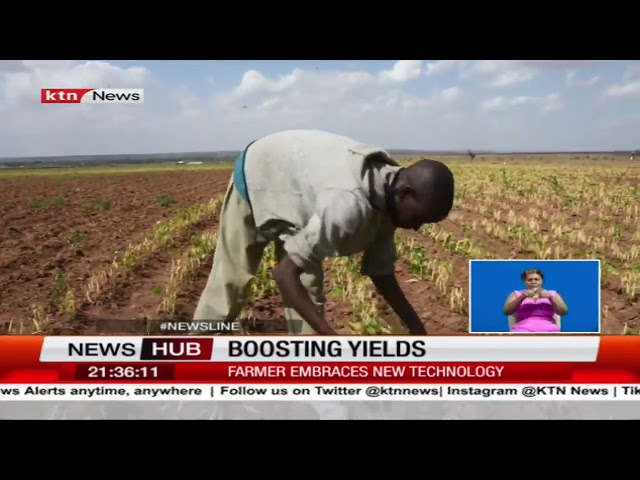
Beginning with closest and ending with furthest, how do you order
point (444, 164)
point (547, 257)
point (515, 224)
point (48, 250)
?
1. point (444, 164)
2. point (547, 257)
3. point (48, 250)
4. point (515, 224)

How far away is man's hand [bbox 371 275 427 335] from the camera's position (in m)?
3.60

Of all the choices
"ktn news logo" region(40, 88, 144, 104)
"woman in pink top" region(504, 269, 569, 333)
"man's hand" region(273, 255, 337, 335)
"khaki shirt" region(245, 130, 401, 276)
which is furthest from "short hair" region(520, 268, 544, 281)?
"ktn news logo" region(40, 88, 144, 104)

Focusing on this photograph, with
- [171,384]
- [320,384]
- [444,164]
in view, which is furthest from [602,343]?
[171,384]

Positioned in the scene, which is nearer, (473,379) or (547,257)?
(473,379)

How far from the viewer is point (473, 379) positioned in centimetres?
347

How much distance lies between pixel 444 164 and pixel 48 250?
2343mm

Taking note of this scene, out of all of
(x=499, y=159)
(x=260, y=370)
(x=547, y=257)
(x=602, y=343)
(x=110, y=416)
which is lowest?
(x=110, y=416)

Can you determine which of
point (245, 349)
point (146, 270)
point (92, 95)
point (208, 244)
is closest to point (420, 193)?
point (245, 349)

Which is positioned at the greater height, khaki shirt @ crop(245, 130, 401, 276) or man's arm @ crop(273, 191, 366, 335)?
khaki shirt @ crop(245, 130, 401, 276)

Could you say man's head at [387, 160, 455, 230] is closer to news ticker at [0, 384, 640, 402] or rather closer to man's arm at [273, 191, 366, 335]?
man's arm at [273, 191, 366, 335]

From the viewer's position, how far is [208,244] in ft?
14.0

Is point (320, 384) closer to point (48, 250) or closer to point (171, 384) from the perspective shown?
point (171, 384)

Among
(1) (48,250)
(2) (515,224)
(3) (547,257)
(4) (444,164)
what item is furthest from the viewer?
(2) (515,224)

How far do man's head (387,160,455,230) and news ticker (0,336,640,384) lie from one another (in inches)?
25.9
